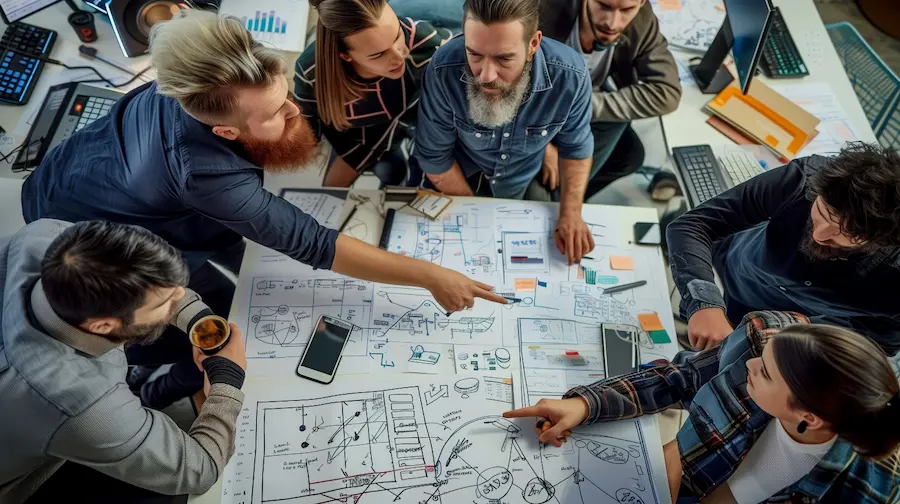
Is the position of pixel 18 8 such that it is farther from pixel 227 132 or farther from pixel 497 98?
pixel 497 98

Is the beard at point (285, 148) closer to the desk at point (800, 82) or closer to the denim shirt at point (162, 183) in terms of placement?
the denim shirt at point (162, 183)

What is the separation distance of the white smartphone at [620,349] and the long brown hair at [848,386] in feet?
1.77

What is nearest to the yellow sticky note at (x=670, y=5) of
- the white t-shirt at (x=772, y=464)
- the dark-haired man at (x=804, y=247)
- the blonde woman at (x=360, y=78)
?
the blonde woman at (x=360, y=78)

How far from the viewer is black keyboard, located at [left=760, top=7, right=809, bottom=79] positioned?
8.19 ft

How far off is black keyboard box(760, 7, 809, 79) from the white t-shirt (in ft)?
5.47

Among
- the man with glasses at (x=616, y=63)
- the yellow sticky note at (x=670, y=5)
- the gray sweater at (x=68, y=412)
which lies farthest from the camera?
the yellow sticky note at (x=670, y=5)

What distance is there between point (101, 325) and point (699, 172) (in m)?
1.94

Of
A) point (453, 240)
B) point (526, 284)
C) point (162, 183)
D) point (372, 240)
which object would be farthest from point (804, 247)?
point (162, 183)

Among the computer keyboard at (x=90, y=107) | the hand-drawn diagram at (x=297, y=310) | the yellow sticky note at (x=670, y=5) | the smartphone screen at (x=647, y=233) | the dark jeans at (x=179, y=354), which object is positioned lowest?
the dark jeans at (x=179, y=354)

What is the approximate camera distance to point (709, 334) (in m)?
1.75

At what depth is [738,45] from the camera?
7.28ft

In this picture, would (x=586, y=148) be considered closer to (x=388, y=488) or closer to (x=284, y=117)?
(x=284, y=117)

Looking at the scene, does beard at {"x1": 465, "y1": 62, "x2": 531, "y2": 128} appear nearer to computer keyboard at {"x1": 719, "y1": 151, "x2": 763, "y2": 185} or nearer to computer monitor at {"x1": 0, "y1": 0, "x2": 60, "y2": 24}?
computer keyboard at {"x1": 719, "y1": 151, "x2": 763, "y2": 185}

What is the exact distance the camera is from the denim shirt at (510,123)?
1.90 meters
